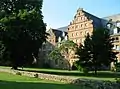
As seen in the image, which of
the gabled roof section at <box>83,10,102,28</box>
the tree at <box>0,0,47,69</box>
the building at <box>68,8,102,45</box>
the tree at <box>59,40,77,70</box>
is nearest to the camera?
the tree at <box>0,0,47,69</box>

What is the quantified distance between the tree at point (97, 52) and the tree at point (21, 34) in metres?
8.13

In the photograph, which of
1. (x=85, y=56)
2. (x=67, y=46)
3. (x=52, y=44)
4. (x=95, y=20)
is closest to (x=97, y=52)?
(x=85, y=56)

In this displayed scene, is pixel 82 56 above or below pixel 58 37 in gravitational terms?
below

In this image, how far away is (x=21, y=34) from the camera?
4541 cm

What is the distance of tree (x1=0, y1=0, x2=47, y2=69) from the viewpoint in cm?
4425

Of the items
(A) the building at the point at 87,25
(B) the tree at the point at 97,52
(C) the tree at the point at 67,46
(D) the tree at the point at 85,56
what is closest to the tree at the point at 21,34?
(D) the tree at the point at 85,56

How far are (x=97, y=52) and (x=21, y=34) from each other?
13258 millimetres

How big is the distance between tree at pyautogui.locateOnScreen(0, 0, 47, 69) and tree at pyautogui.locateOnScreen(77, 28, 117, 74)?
8128 mm

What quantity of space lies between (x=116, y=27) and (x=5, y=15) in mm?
33969

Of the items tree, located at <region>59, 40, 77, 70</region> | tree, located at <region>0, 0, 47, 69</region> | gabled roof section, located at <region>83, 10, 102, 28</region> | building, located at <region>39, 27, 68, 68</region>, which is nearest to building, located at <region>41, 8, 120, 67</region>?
gabled roof section, located at <region>83, 10, 102, 28</region>

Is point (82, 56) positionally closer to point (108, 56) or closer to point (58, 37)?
point (108, 56)

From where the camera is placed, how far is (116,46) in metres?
69.9

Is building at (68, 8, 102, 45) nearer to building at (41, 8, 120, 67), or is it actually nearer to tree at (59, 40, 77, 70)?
building at (41, 8, 120, 67)

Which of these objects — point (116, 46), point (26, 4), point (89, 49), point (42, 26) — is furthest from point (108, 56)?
point (116, 46)
